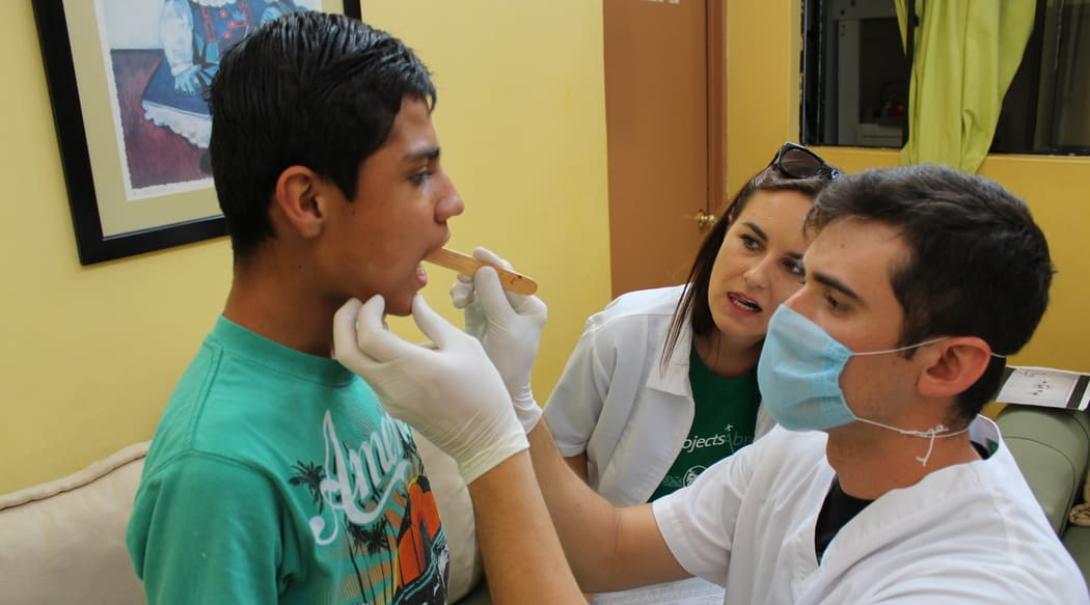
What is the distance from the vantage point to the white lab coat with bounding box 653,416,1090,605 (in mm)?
921

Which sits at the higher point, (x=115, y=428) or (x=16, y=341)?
(x=16, y=341)

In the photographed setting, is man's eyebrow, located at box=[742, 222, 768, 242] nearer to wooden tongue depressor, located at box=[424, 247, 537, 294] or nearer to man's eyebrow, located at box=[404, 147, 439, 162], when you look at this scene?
wooden tongue depressor, located at box=[424, 247, 537, 294]

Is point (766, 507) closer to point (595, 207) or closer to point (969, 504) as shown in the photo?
point (969, 504)

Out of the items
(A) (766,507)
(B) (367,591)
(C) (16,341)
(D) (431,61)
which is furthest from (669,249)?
(B) (367,591)

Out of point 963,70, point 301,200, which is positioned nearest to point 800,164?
point 301,200

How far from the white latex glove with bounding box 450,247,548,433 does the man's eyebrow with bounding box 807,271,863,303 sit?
0.37m

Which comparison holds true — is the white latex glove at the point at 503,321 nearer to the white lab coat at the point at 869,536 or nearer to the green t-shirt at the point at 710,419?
the white lab coat at the point at 869,536

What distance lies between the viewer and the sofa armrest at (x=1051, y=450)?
224 cm

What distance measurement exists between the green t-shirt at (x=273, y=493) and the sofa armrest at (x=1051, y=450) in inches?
75.4

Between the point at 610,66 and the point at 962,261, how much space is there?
6.64 feet

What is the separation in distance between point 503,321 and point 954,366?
1.87 feet

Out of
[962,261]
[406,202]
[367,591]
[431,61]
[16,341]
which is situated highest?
[431,61]

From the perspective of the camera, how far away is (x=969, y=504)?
3.24 feet

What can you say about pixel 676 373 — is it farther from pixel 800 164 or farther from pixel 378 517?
pixel 378 517
